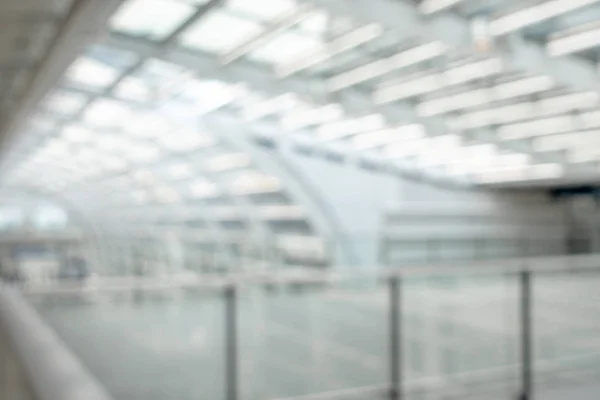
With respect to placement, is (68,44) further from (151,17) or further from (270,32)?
(270,32)

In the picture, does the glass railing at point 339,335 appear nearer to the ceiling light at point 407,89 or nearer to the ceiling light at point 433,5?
the ceiling light at point 433,5

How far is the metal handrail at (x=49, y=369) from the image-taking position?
1.56 m

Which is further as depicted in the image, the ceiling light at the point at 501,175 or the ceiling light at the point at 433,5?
the ceiling light at the point at 501,175

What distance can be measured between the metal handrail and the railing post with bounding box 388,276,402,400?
8.32 ft

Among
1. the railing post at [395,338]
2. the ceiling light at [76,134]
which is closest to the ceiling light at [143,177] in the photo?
the ceiling light at [76,134]

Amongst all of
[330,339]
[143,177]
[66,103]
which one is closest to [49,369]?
[330,339]

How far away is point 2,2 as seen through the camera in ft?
19.1

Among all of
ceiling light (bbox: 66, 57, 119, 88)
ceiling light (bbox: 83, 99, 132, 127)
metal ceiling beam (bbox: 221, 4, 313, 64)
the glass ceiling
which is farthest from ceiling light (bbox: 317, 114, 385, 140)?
ceiling light (bbox: 66, 57, 119, 88)

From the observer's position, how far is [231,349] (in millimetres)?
4145

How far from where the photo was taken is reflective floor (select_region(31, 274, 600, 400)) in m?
4.39

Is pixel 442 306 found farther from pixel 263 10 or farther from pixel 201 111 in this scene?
pixel 201 111

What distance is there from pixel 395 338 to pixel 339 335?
36.8 inches

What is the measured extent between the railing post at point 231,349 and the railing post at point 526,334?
87.3 inches

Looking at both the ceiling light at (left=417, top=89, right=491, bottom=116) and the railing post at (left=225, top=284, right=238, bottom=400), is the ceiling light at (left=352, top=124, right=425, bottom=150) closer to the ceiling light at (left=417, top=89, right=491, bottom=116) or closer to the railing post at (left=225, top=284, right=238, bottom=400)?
the ceiling light at (left=417, top=89, right=491, bottom=116)
